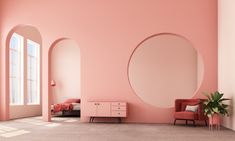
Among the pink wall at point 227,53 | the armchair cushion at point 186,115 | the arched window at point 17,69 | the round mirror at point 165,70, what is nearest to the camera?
the pink wall at point 227,53

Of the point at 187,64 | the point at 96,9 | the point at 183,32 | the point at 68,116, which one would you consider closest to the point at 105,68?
the point at 96,9

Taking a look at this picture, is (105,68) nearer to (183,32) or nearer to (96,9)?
(96,9)

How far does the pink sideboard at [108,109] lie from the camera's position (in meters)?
9.14

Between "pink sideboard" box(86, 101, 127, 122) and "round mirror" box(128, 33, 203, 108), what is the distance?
3.50 meters

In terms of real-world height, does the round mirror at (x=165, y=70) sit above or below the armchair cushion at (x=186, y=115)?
above

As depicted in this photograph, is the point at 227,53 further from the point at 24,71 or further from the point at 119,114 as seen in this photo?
the point at 24,71

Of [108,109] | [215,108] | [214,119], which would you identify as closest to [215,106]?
[215,108]

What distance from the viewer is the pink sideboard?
30.0ft

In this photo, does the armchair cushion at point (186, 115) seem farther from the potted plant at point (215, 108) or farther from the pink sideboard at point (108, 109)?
the pink sideboard at point (108, 109)

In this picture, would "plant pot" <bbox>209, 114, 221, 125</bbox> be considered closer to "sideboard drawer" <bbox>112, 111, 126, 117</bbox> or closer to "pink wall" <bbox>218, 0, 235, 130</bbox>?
"pink wall" <bbox>218, 0, 235, 130</bbox>

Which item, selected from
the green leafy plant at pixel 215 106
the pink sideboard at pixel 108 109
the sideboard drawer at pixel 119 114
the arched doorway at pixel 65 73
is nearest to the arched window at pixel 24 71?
the arched doorway at pixel 65 73

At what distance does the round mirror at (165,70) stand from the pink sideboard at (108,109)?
3.50 metres

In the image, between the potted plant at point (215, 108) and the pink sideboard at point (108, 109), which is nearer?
the potted plant at point (215, 108)

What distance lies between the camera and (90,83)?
9711 mm
